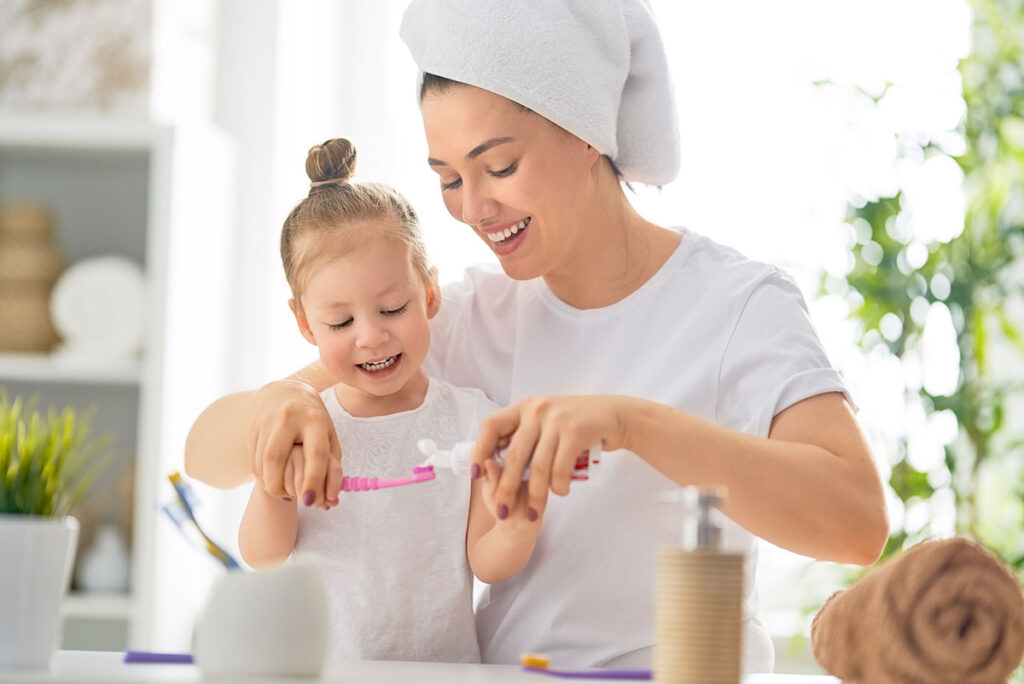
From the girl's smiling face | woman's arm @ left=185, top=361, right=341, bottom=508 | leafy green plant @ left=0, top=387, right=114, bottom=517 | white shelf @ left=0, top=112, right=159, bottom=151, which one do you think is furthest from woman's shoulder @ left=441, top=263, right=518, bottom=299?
white shelf @ left=0, top=112, right=159, bottom=151

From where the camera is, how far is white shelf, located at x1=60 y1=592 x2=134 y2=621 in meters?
2.97

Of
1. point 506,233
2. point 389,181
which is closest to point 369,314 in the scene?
point 506,233

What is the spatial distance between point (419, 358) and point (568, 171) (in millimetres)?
329

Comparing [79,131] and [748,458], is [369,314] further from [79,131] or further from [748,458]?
[79,131]

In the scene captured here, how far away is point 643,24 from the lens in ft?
5.29

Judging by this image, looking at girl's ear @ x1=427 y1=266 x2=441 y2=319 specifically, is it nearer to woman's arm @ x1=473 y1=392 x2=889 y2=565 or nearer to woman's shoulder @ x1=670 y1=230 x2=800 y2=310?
woman's shoulder @ x1=670 y1=230 x2=800 y2=310

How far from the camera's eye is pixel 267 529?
1.38 meters

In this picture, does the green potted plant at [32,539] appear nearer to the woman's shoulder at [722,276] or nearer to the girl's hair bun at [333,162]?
the girl's hair bun at [333,162]

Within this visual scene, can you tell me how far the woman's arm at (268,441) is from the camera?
1229 mm

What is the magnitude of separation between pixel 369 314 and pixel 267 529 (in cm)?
28

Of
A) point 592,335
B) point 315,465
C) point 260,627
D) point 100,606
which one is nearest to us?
point 260,627

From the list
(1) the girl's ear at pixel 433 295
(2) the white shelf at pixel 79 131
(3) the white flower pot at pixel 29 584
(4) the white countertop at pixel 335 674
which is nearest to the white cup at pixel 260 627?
(4) the white countertop at pixel 335 674

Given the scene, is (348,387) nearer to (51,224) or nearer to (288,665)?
(288,665)

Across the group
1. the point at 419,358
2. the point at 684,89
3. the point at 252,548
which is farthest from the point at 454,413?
the point at 684,89
